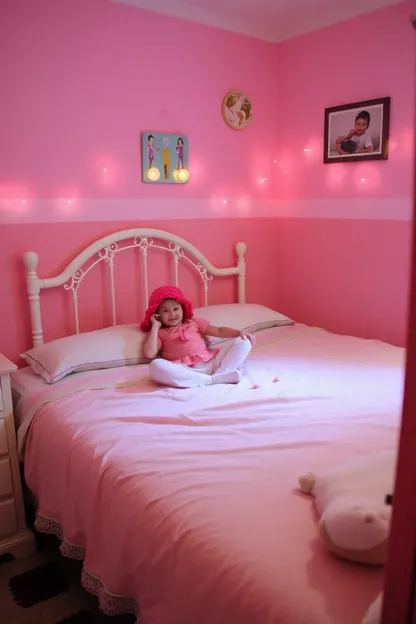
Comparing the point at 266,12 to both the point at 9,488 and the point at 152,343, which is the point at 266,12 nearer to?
the point at 152,343

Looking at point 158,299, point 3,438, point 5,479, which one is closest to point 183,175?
point 158,299

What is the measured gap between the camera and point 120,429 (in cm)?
183

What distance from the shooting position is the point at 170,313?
104 inches

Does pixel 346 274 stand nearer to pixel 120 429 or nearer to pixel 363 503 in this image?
pixel 120 429

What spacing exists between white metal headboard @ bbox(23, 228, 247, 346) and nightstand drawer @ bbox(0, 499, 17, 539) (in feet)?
2.64

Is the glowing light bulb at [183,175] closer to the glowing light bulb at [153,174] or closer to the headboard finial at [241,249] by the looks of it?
the glowing light bulb at [153,174]

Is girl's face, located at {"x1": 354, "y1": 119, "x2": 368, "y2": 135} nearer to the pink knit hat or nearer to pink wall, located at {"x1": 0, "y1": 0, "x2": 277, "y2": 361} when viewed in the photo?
pink wall, located at {"x1": 0, "y1": 0, "x2": 277, "y2": 361}

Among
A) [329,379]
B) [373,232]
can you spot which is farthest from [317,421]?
[373,232]

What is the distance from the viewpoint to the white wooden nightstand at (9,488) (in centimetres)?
210

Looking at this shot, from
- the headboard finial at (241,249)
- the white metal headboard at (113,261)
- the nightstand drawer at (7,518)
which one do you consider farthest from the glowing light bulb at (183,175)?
the nightstand drawer at (7,518)

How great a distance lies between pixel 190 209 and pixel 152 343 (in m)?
1.05

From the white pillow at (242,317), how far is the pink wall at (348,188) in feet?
1.39

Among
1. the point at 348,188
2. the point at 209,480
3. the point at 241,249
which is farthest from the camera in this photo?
the point at 241,249

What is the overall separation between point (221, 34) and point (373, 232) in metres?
1.50
